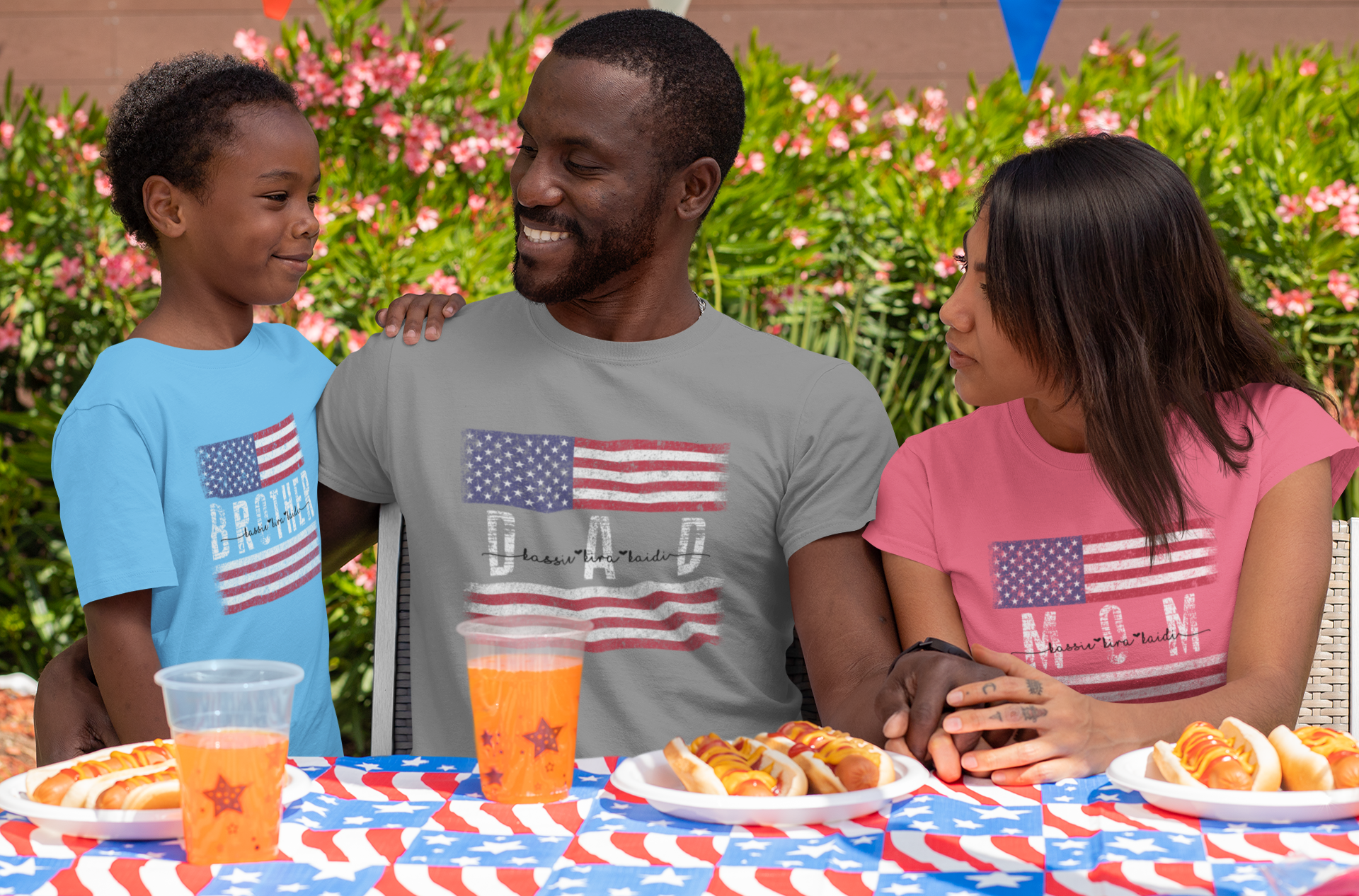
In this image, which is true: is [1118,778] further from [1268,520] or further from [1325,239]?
[1325,239]

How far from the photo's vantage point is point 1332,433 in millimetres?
1923

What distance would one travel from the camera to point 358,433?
6.93 feet

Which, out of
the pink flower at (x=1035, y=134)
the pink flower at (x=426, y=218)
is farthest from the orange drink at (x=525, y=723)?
the pink flower at (x=1035, y=134)

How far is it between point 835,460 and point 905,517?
0.15 meters

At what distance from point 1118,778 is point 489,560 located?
108cm

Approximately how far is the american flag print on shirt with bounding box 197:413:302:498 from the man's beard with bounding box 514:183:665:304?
0.44m

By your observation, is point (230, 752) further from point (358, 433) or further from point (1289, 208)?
point (1289, 208)

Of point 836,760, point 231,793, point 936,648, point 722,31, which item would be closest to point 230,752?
point 231,793

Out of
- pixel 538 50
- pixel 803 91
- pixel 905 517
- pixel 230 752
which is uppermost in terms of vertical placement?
pixel 538 50

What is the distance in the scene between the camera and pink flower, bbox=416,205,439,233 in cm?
356

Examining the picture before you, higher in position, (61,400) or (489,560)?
(61,400)

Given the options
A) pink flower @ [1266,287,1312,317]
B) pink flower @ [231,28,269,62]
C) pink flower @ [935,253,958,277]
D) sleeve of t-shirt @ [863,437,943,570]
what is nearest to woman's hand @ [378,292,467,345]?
sleeve of t-shirt @ [863,437,943,570]

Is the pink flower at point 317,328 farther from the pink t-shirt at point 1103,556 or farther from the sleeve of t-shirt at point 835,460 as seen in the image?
the pink t-shirt at point 1103,556

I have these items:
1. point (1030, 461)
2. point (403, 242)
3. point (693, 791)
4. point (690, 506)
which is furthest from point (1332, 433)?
point (403, 242)
